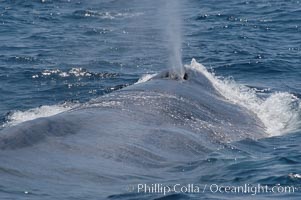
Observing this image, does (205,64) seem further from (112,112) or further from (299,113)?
(112,112)

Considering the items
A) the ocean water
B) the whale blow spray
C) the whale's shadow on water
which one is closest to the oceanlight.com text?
the ocean water

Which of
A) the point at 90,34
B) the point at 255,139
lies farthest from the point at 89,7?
the point at 255,139

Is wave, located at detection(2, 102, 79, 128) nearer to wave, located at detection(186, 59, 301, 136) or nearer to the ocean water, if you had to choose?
the ocean water

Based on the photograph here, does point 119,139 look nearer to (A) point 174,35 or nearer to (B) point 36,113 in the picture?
(B) point 36,113

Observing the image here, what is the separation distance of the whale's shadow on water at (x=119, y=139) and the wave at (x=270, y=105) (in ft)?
2.41

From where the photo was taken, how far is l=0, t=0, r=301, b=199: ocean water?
518 inches

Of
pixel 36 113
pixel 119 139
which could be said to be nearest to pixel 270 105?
pixel 36 113

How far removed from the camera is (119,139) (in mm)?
15273

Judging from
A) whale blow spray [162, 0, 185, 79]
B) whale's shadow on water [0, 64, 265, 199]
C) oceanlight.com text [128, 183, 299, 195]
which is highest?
whale blow spray [162, 0, 185, 79]

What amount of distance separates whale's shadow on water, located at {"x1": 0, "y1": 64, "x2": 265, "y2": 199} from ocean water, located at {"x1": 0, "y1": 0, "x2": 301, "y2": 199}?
56 millimetres

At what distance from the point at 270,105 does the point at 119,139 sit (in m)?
9.24

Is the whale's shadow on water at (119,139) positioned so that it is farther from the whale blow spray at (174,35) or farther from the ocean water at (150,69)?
the whale blow spray at (174,35)

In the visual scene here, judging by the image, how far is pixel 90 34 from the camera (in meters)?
37.1

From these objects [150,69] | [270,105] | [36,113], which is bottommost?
[36,113]
